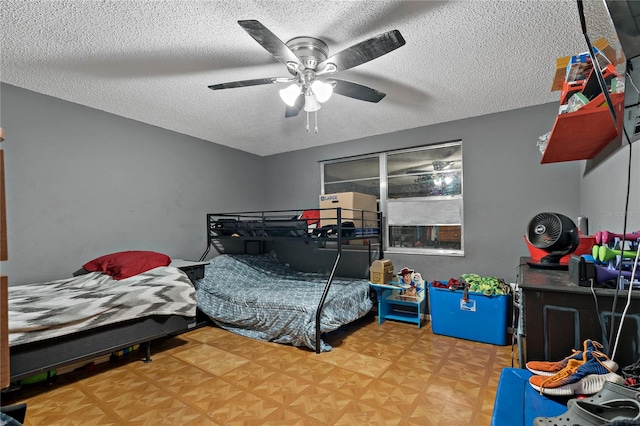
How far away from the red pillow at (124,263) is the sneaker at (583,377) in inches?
110

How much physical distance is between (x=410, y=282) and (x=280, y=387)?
1860mm

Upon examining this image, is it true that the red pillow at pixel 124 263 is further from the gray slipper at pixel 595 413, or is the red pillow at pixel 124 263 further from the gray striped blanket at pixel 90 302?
the gray slipper at pixel 595 413

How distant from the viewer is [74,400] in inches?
70.9

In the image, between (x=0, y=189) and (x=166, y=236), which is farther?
(x=166, y=236)

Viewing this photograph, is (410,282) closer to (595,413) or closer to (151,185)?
(595,413)

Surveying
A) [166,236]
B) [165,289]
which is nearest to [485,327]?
[165,289]

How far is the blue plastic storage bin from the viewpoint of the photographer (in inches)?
103

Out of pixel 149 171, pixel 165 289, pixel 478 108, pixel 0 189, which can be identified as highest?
pixel 478 108

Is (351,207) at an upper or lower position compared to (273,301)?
upper

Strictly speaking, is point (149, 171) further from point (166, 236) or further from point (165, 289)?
point (165, 289)

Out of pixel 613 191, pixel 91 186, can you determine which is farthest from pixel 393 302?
pixel 91 186

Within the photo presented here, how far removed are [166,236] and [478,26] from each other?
3371 mm

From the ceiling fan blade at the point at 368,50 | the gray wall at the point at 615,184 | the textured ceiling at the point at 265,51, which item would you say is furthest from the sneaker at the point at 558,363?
the ceiling fan blade at the point at 368,50

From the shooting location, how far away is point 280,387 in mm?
1923
